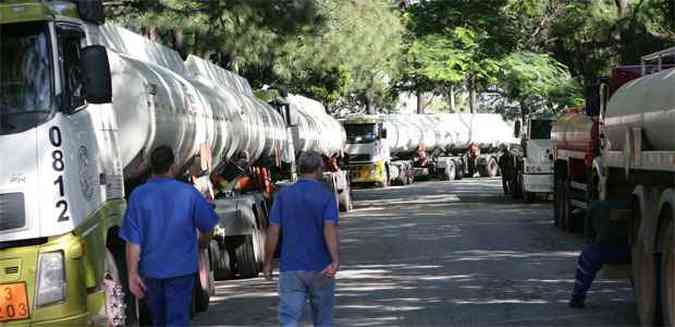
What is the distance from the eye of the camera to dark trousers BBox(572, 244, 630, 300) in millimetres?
12789

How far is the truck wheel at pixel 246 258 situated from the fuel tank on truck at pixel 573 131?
702cm

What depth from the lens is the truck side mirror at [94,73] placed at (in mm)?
9328

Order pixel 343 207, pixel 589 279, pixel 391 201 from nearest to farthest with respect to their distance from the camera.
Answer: pixel 589 279
pixel 343 207
pixel 391 201

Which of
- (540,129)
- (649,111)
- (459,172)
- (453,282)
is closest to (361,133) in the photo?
(459,172)

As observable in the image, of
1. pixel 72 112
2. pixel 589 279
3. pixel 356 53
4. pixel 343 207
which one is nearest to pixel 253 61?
pixel 343 207

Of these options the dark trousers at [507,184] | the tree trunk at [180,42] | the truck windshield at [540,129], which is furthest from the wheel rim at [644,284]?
the dark trousers at [507,184]

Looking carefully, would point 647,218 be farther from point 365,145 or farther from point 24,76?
point 365,145

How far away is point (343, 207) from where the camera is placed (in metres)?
35.4

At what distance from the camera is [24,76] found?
9219 millimetres

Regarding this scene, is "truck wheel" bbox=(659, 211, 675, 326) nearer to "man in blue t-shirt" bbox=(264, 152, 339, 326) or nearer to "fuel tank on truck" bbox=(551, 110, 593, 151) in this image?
"man in blue t-shirt" bbox=(264, 152, 339, 326)

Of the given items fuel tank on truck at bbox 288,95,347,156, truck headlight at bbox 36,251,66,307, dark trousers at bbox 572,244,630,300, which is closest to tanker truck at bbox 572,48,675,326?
dark trousers at bbox 572,244,630,300

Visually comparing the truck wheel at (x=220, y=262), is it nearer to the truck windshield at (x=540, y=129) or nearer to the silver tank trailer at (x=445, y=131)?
the truck windshield at (x=540, y=129)

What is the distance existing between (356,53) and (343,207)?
7.73 meters

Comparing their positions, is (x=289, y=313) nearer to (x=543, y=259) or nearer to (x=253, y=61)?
(x=543, y=259)
